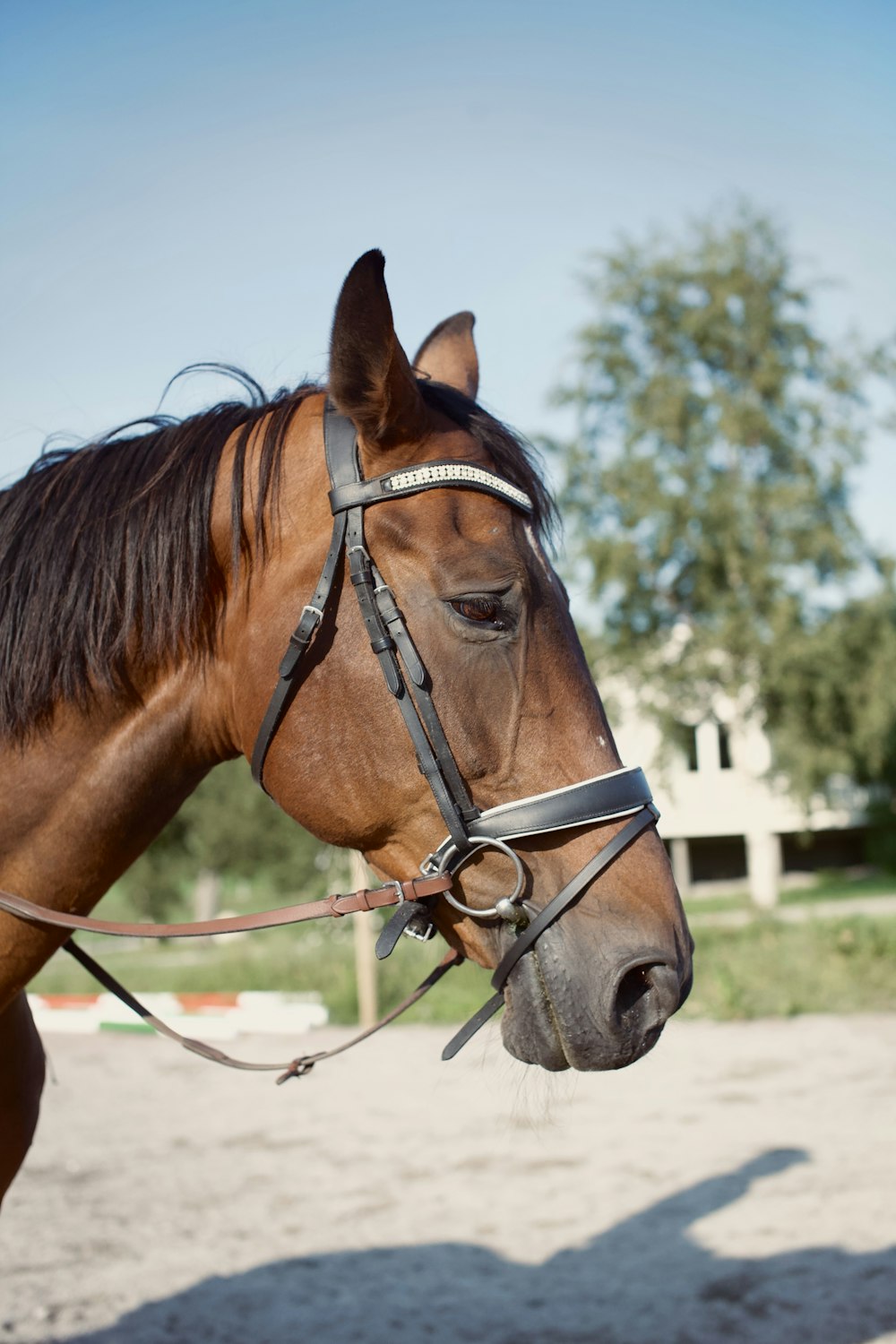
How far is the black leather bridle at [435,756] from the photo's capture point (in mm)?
1911

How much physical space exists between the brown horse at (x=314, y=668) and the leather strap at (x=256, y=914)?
0.04 meters

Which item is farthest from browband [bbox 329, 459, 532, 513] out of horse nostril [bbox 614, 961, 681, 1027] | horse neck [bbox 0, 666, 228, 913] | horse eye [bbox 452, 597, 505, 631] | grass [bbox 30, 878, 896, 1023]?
grass [bbox 30, 878, 896, 1023]

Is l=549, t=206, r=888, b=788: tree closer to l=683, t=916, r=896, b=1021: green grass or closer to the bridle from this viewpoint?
l=683, t=916, r=896, b=1021: green grass

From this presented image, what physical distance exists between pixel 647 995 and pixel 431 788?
537mm

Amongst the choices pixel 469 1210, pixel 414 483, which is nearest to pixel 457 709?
pixel 414 483

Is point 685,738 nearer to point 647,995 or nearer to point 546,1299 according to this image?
point 546,1299

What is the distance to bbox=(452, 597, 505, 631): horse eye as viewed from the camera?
1997 mm

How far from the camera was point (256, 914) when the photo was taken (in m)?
2.03

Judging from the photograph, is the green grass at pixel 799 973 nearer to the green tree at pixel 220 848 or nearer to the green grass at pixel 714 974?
the green grass at pixel 714 974

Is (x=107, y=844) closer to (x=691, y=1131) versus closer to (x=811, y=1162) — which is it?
(x=811, y=1162)

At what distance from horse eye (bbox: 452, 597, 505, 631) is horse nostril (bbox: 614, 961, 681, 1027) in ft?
2.23

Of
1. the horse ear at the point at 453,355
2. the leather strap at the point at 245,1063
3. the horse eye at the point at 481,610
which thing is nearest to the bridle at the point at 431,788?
the horse eye at the point at 481,610

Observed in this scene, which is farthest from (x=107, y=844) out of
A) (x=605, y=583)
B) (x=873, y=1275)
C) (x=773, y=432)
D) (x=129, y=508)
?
(x=773, y=432)

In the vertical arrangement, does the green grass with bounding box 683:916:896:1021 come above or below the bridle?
below
